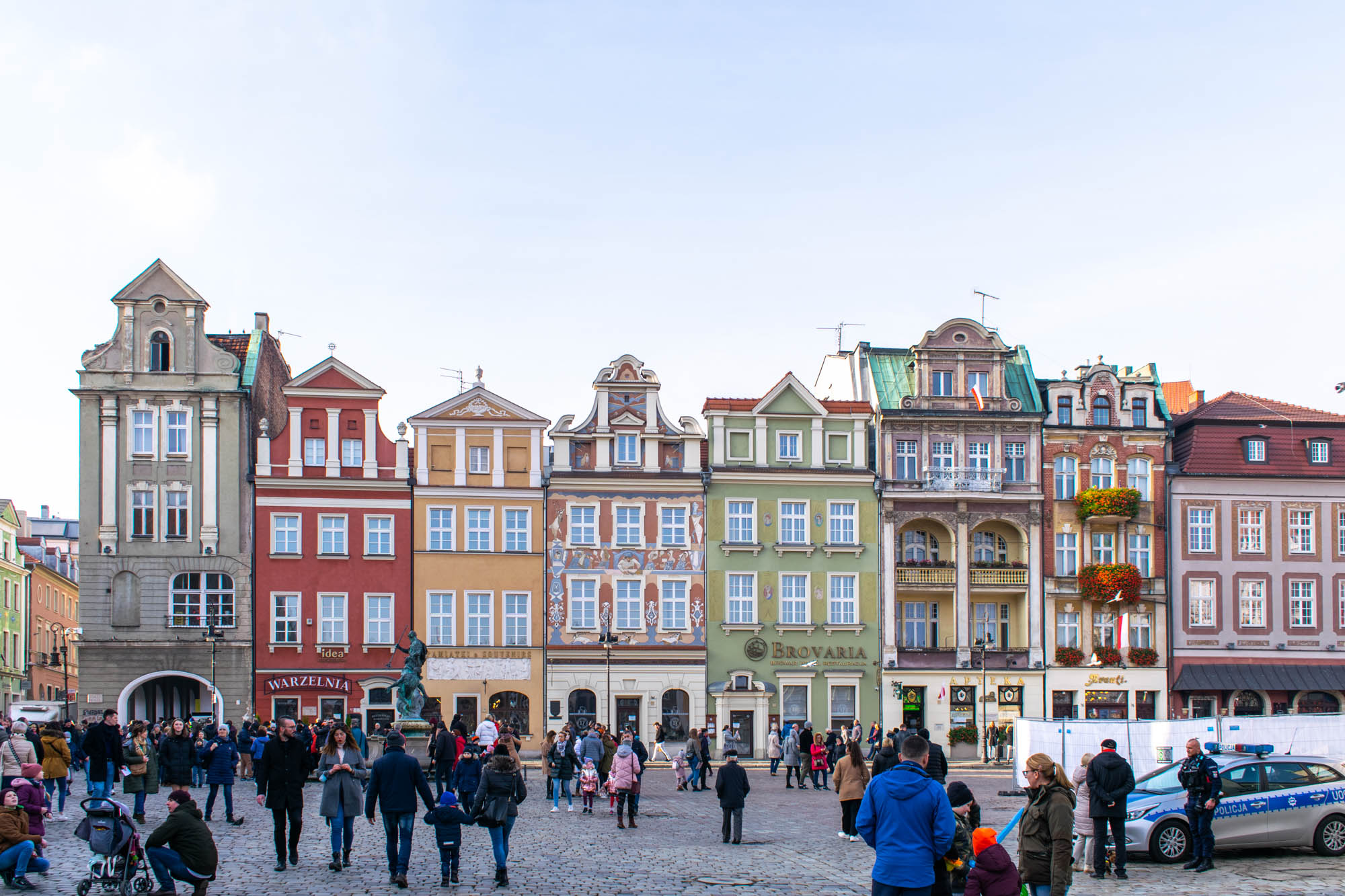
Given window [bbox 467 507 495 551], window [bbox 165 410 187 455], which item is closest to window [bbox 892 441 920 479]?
window [bbox 467 507 495 551]

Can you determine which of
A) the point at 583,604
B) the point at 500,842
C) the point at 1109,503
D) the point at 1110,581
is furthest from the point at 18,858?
the point at 1109,503

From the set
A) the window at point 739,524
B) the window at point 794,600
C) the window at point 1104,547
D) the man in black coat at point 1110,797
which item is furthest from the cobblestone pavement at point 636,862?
the window at point 1104,547

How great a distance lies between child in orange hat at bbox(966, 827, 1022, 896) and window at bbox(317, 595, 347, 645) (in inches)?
1625

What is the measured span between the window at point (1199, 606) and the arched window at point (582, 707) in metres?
21.9

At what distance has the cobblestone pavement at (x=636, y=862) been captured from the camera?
59.6ft

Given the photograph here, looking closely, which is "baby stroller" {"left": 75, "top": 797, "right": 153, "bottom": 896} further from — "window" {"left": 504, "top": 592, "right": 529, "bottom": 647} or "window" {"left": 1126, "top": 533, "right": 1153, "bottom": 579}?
"window" {"left": 1126, "top": 533, "right": 1153, "bottom": 579}

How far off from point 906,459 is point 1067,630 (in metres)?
8.61

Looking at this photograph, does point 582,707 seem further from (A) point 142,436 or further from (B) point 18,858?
(B) point 18,858

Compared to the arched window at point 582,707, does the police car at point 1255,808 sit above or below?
above

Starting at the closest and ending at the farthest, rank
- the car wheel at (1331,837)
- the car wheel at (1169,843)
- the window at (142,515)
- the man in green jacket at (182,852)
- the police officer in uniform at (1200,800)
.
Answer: the man in green jacket at (182,852)
the police officer in uniform at (1200,800)
the car wheel at (1169,843)
the car wheel at (1331,837)
the window at (142,515)

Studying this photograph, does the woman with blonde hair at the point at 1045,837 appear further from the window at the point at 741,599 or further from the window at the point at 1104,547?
the window at the point at 1104,547

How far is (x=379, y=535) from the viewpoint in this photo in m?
51.7

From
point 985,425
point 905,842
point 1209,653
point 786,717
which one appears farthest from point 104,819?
point 1209,653

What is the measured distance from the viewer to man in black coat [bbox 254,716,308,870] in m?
19.3
